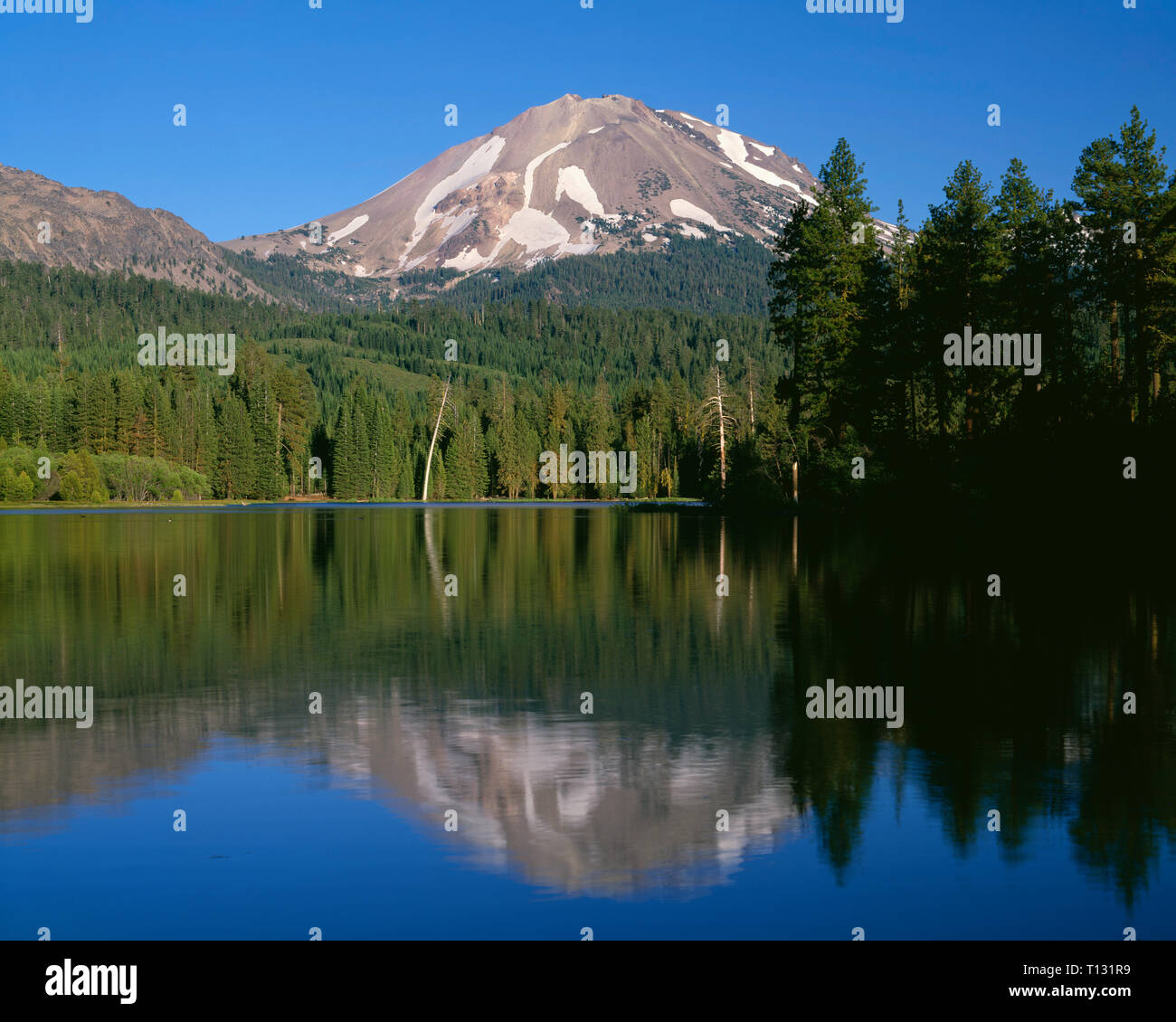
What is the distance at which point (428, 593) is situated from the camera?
32875 mm

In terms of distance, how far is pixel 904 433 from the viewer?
7119cm

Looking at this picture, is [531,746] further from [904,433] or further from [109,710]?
[904,433]

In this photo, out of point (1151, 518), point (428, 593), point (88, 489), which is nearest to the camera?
point (428, 593)

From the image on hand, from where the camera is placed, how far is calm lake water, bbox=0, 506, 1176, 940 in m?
9.54

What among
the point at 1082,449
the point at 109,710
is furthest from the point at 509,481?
the point at 109,710

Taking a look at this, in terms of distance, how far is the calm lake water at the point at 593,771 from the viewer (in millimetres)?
9539

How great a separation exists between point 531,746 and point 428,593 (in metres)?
18.6

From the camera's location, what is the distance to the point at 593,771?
13430mm

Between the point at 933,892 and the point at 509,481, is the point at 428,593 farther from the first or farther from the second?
the point at 509,481

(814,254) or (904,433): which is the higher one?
(814,254)
